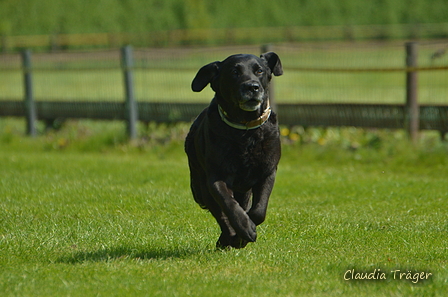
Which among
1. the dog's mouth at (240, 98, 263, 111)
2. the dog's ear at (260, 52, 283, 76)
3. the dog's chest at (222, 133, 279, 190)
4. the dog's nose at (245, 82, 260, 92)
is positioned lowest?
the dog's chest at (222, 133, 279, 190)

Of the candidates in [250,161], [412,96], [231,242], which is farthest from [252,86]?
[412,96]

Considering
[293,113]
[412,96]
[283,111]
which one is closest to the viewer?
[412,96]

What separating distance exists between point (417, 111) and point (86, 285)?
6.89 meters

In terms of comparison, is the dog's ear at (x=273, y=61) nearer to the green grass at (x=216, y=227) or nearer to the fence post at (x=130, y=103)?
the green grass at (x=216, y=227)

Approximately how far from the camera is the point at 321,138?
36.1 feet

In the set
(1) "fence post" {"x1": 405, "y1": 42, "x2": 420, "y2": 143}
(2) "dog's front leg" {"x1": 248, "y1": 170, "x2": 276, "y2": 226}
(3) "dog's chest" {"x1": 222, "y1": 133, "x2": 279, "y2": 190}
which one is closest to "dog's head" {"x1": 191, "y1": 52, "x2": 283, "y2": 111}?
(3) "dog's chest" {"x1": 222, "y1": 133, "x2": 279, "y2": 190}

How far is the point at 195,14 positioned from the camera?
2000 inches

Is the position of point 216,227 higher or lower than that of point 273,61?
lower

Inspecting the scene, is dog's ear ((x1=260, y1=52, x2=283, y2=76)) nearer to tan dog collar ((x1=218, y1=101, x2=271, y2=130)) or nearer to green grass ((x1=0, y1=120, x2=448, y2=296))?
tan dog collar ((x1=218, y1=101, x2=271, y2=130))

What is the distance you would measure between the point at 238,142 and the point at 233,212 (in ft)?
1.74

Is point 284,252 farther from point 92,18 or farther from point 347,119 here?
point 92,18

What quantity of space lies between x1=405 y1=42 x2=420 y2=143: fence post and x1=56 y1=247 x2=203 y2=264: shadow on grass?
18.7 ft

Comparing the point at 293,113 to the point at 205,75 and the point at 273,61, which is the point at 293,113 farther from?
the point at 205,75

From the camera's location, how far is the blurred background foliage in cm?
4809
